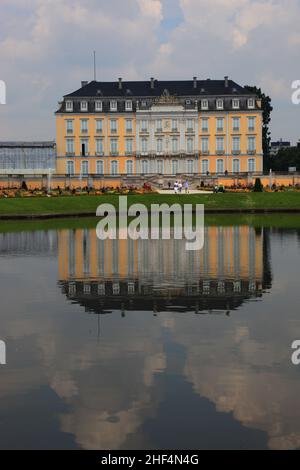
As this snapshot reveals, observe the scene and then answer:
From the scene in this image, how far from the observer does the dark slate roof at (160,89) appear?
87.3 meters

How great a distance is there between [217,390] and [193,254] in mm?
14044

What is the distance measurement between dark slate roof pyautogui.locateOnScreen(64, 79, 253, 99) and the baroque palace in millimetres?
124

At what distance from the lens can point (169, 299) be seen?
1422 centimetres

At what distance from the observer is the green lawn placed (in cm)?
4857

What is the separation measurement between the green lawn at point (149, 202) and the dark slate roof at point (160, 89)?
1358 inches

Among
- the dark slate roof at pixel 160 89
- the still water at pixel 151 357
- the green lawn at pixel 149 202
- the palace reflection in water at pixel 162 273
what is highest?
the dark slate roof at pixel 160 89

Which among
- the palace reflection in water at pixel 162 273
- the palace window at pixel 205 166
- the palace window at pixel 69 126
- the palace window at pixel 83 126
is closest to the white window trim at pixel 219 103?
the palace window at pixel 205 166

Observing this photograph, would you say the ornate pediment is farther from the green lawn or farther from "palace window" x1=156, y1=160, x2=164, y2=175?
the green lawn

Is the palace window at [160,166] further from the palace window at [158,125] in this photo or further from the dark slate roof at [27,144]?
the dark slate roof at [27,144]

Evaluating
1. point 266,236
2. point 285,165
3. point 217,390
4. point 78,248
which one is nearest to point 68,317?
point 217,390

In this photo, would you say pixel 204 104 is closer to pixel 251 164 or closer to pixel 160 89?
pixel 160 89

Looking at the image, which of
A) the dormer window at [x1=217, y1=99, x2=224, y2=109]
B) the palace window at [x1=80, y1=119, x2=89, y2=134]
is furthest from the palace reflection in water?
the palace window at [x1=80, y1=119, x2=89, y2=134]

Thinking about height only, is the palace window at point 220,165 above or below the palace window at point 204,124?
below

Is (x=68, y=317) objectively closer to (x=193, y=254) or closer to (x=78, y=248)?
(x=193, y=254)
